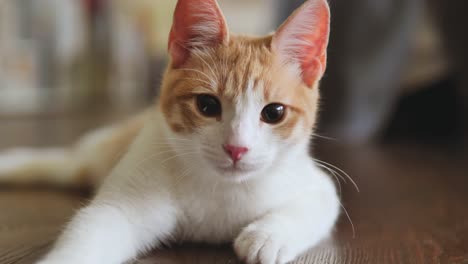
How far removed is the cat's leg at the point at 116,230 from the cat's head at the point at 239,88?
0.44 feet

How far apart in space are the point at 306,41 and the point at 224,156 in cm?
34

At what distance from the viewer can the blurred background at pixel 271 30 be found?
273cm

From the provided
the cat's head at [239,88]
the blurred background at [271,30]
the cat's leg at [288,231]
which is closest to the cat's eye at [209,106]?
the cat's head at [239,88]

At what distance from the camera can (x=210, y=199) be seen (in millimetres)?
1063

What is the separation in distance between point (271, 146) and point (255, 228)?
170mm

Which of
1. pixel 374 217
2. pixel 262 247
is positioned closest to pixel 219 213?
pixel 262 247

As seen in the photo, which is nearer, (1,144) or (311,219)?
(311,219)

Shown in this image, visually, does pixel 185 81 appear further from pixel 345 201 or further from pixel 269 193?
pixel 345 201

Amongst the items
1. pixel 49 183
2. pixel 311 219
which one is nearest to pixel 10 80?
pixel 49 183

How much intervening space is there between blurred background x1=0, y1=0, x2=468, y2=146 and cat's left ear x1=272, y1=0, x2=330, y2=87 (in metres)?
0.73

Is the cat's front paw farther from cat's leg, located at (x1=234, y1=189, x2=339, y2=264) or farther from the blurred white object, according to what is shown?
the blurred white object

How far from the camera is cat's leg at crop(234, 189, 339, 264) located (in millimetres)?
944

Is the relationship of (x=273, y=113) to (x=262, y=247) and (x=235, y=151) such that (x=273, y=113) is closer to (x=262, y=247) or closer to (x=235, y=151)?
(x=235, y=151)

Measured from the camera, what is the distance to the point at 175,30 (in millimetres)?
1097
